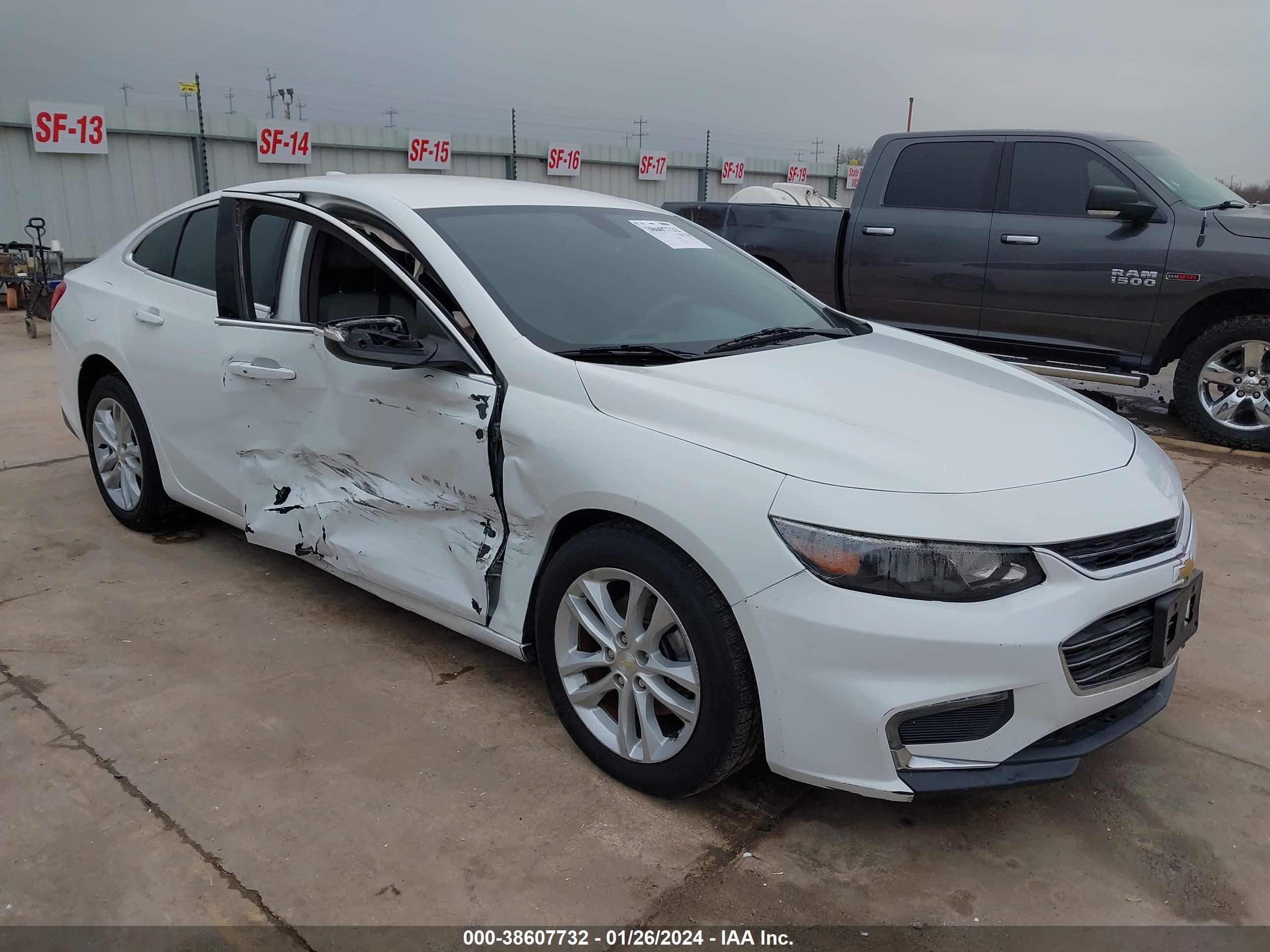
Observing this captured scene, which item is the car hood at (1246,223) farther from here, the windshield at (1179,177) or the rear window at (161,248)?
the rear window at (161,248)

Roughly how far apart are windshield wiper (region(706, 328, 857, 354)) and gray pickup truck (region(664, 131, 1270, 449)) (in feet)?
11.7

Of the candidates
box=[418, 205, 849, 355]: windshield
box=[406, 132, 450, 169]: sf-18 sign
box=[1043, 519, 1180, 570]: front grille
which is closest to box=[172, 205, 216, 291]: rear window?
box=[418, 205, 849, 355]: windshield

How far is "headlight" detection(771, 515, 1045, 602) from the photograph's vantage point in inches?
88.0

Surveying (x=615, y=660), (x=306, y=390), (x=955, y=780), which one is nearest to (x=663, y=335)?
(x=615, y=660)

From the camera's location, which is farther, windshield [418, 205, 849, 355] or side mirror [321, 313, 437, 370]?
windshield [418, 205, 849, 355]

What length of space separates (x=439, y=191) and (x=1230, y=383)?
209 inches

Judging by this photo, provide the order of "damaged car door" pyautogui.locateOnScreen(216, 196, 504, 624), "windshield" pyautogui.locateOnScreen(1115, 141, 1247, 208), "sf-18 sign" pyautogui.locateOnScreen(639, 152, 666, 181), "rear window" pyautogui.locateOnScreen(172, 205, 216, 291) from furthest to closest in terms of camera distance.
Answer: "sf-18 sign" pyautogui.locateOnScreen(639, 152, 666, 181) < "windshield" pyautogui.locateOnScreen(1115, 141, 1247, 208) < "rear window" pyautogui.locateOnScreen(172, 205, 216, 291) < "damaged car door" pyautogui.locateOnScreen(216, 196, 504, 624)

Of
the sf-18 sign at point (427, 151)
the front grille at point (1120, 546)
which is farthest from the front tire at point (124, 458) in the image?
the sf-18 sign at point (427, 151)

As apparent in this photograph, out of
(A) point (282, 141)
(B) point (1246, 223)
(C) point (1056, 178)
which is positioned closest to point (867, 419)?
(B) point (1246, 223)

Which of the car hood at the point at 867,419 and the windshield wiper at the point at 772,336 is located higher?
the windshield wiper at the point at 772,336

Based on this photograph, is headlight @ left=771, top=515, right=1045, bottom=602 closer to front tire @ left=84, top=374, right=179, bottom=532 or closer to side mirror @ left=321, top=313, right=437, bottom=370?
side mirror @ left=321, top=313, right=437, bottom=370

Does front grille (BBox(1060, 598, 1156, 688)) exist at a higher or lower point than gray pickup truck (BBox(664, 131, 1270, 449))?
lower

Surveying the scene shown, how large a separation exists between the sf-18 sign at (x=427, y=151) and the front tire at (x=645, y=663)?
16.3 m

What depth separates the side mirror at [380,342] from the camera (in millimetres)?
2902
